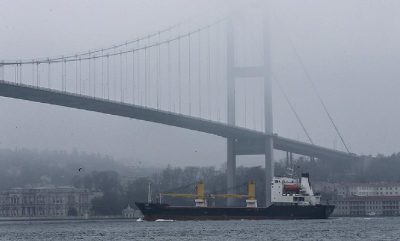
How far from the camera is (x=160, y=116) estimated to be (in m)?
53.7

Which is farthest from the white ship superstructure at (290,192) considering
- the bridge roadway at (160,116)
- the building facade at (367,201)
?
the building facade at (367,201)

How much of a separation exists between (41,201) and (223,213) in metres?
30.3

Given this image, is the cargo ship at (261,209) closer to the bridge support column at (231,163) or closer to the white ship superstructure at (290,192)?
A: the white ship superstructure at (290,192)

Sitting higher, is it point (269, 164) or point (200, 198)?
point (269, 164)

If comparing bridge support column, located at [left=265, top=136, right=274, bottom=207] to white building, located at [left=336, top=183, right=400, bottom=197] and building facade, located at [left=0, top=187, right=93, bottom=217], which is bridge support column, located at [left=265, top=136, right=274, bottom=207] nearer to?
building facade, located at [left=0, top=187, right=93, bottom=217]

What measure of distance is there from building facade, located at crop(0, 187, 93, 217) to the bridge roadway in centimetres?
2463

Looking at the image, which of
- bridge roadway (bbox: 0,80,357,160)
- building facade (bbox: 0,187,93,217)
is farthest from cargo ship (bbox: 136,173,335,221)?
building facade (bbox: 0,187,93,217)

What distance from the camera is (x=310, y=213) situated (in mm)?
61875

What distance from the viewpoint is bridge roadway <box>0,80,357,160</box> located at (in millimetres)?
47938

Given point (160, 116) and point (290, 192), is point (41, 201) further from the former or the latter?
point (160, 116)

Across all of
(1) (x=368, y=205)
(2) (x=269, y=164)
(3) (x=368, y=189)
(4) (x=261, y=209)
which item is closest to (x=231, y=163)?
(2) (x=269, y=164)

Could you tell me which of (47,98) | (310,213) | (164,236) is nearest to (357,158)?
(310,213)

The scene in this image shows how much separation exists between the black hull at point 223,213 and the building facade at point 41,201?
25507 mm

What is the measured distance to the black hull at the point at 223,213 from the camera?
60594mm
